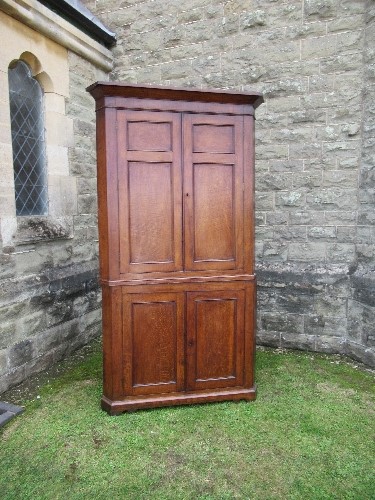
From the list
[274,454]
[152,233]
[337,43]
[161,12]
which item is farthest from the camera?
[161,12]

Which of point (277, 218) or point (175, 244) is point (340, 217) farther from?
point (175, 244)

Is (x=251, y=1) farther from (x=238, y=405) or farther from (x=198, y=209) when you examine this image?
(x=238, y=405)

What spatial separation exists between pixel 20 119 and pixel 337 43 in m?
3.37

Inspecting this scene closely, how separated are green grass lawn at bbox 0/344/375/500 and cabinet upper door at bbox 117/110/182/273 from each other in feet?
4.07

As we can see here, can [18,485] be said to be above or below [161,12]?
below

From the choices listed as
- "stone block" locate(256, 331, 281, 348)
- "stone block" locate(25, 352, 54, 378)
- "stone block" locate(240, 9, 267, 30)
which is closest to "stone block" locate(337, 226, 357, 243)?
"stone block" locate(256, 331, 281, 348)

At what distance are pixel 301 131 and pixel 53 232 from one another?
294 cm

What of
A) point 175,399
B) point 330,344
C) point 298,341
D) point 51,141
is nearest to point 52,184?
point 51,141

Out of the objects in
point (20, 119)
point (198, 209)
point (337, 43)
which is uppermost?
point (337, 43)

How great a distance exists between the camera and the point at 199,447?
2576 mm

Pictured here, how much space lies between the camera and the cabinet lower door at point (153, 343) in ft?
9.80

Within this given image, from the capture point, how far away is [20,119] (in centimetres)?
363

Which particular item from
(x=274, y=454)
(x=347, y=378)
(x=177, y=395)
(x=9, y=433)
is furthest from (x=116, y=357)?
(x=347, y=378)

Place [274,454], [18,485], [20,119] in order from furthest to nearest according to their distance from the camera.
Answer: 1. [20,119]
2. [274,454]
3. [18,485]
